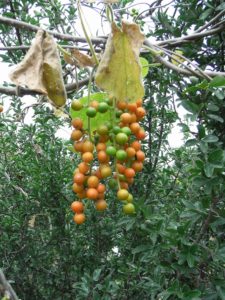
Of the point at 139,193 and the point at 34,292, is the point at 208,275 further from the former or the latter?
the point at 34,292

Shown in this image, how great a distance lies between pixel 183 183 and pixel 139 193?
0.90ft

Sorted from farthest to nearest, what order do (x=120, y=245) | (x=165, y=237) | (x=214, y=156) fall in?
(x=120, y=245), (x=165, y=237), (x=214, y=156)

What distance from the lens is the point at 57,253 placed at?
230 centimetres

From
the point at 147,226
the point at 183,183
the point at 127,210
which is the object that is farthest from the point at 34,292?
the point at 127,210

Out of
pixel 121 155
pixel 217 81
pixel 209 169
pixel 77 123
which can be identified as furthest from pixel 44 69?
pixel 209 169

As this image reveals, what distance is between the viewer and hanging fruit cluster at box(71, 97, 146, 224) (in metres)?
0.92

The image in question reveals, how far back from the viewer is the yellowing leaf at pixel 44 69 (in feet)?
3.03

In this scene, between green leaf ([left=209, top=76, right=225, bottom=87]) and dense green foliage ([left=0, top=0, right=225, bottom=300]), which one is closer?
green leaf ([left=209, top=76, right=225, bottom=87])

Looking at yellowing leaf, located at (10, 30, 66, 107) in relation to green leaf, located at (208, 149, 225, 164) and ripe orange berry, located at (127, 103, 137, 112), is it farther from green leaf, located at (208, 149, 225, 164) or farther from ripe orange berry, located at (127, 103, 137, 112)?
green leaf, located at (208, 149, 225, 164)

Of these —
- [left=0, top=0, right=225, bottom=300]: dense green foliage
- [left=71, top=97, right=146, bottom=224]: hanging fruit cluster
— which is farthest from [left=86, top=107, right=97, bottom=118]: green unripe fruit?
[left=0, top=0, right=225, bottom=300]: dense green foliage

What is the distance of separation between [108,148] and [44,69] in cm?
20

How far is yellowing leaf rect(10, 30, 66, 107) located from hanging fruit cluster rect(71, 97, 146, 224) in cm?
6

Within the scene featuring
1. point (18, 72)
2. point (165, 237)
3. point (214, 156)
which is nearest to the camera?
point (18, 72)

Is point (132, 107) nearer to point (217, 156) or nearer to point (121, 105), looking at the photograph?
point (121, 105)
